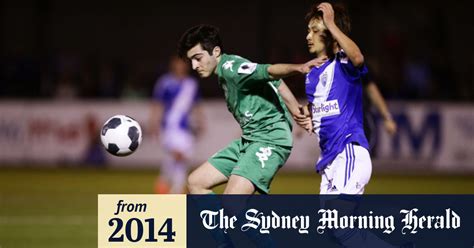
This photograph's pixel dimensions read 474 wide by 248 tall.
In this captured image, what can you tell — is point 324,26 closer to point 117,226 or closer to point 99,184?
point 117,226

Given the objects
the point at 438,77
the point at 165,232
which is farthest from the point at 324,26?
the point at 438,77

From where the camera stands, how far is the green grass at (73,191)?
10.5 metres

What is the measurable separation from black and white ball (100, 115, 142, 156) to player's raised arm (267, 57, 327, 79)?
5.26 feet

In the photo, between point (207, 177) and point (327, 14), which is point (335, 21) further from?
point (207, 177)

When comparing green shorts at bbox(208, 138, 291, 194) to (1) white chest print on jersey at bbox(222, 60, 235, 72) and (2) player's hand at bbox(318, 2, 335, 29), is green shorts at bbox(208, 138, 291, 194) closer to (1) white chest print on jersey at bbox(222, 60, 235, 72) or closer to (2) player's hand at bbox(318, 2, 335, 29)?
(1) white chest print on jersey at bbox(222, 60, 235, 72)

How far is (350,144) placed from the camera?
7.09 meters

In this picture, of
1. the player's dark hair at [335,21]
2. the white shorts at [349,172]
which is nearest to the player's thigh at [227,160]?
the white shorts at [349,172]

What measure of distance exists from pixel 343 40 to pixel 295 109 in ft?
3.06

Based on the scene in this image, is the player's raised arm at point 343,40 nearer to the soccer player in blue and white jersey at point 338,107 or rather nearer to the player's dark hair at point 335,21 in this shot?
the soccer player in blue and white jersey at point 338,107

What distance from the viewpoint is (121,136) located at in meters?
8.12

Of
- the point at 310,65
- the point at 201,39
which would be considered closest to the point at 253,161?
the point at 310,65

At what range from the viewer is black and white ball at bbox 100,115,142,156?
8094 millimetres

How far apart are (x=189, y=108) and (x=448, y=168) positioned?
6748mm

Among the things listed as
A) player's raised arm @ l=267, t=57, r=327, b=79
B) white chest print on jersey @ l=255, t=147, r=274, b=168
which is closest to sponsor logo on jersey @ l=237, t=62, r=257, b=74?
player's raised arm @ l=267, t=57, r=327, b=79
